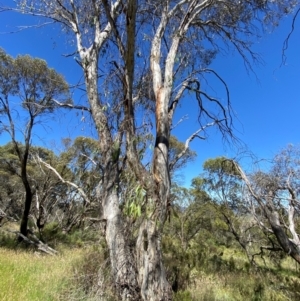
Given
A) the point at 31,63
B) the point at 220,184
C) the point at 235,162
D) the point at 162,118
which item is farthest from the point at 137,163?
the point at 31,63

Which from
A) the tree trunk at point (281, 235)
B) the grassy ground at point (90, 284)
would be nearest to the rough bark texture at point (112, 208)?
the grassy ground at point (90, 284)

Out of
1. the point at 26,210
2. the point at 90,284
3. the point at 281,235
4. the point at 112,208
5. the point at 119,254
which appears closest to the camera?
the point at 119,254

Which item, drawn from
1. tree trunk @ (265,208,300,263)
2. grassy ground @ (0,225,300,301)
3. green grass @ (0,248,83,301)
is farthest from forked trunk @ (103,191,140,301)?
tree trunk @ (265,208,300,263)

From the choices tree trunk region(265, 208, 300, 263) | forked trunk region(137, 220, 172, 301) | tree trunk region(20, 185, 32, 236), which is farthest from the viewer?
tree trunk region(20, 185, 32, 236)

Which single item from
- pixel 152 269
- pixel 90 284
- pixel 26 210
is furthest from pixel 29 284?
pixel 26 210

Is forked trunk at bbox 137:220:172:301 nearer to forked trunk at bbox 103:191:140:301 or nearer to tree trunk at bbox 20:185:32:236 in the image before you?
forked trunk at bbox 103:191:140:301

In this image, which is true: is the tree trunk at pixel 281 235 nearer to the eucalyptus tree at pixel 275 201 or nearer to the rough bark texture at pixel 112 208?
the eucalyptus tree at pixel 275 201

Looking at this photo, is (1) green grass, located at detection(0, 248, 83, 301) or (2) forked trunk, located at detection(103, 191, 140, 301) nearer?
(2) forked trunk, located at detection(103, 191, 140, 301)

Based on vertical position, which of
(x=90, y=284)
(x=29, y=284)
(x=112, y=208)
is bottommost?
(x=29, y=284)

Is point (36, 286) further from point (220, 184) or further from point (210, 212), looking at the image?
point (210, 212)

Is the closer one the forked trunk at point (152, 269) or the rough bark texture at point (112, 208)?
the forked trunk at point (152, 269)

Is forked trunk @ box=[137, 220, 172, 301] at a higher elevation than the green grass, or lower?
higher

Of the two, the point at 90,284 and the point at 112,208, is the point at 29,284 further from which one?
the point at 112,208

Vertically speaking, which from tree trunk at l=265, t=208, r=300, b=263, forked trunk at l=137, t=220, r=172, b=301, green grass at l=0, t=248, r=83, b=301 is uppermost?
tree trunk at l=265, t=208, r=300, b=263
